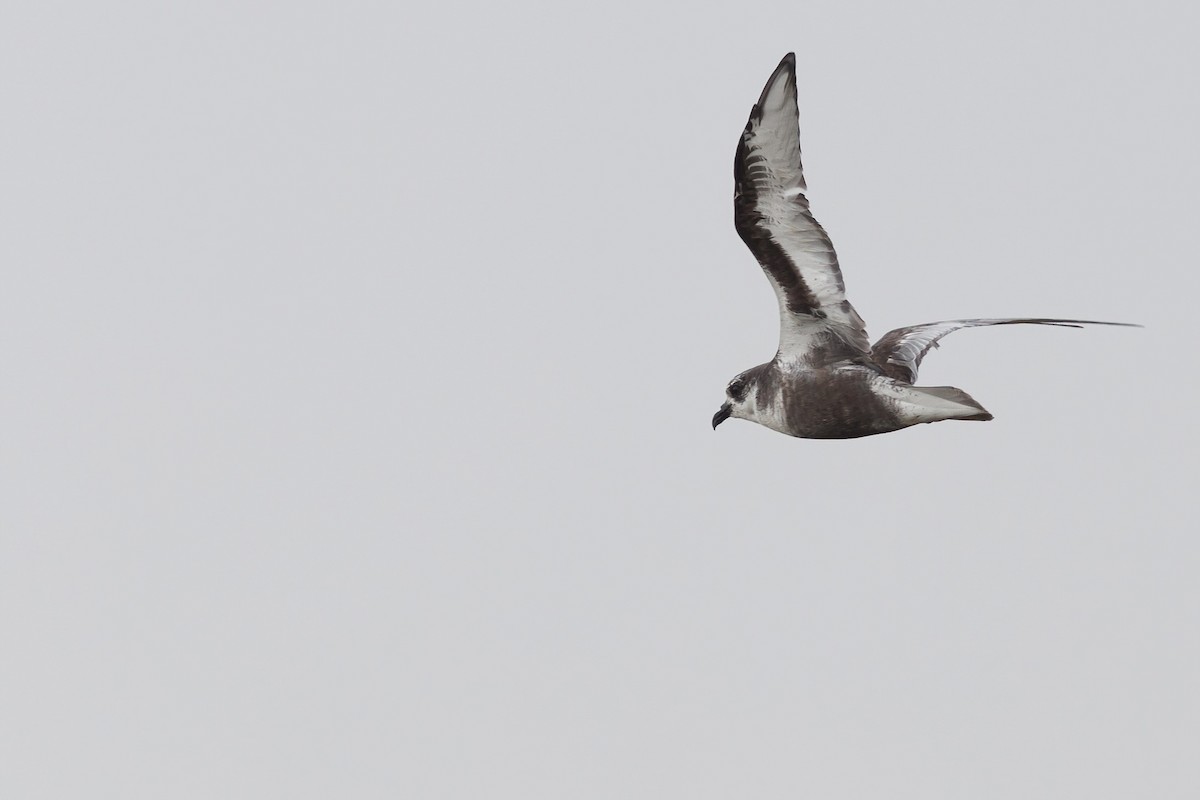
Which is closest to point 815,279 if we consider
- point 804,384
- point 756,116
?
point 804,384

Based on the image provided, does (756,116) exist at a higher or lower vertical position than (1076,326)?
higher

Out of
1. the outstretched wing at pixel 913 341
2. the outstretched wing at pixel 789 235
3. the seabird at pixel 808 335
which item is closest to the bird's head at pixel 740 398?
the seabird at pixel 808 335

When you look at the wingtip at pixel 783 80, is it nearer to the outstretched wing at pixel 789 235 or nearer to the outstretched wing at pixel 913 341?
the outstretched wing at pixel 789 235

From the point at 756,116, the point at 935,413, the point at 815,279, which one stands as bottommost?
the point at 935,413

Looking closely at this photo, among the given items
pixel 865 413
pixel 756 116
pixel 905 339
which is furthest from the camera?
pixel 905 339

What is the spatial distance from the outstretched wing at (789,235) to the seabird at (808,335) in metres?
0.01

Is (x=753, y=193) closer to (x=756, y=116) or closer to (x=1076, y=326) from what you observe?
(x=756, y=116)

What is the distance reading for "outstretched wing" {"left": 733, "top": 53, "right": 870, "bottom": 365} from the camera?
16125mm

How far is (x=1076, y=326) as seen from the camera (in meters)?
17.4

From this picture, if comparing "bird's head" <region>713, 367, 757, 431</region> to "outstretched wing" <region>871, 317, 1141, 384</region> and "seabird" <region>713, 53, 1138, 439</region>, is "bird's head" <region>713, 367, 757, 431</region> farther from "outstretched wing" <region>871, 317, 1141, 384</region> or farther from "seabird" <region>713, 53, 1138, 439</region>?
"outstretched wing" <region>871, 317, 1141, 384</region>

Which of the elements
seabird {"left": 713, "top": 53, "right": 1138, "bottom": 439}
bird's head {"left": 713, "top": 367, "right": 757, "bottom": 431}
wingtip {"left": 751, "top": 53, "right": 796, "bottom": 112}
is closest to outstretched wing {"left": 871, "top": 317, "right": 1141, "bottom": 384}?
seabird {"left": 713, "top": 53, "right": 1138, "bottom": 439}

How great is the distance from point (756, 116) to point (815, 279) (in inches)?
90.9

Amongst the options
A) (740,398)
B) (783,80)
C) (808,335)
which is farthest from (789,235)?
(740,398)

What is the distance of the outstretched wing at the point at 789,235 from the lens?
635 inches
